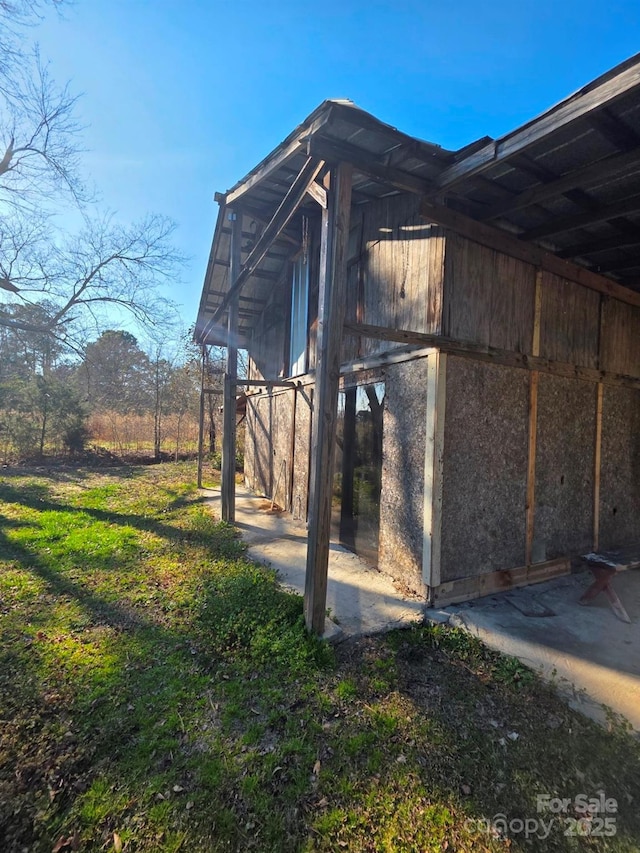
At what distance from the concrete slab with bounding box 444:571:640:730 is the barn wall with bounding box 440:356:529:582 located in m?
0.41

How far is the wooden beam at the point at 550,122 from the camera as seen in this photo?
2086 mm

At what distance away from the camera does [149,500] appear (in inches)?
323

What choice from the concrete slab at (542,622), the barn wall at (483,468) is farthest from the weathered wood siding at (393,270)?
the concrete slab at (542,622)

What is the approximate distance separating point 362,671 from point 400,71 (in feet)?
19.8

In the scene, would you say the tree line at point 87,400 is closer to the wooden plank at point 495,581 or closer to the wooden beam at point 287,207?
the wooden beam at point 287,207

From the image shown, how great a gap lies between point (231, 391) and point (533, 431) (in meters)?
4.44

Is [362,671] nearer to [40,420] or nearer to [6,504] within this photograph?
[6,504]

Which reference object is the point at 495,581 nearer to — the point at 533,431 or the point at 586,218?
the point at 533,431

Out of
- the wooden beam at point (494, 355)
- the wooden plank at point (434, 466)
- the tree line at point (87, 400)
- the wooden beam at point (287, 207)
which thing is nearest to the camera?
the wooden beam at point (494, 355)

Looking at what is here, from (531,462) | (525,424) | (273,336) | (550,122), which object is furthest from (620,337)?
(273,336)

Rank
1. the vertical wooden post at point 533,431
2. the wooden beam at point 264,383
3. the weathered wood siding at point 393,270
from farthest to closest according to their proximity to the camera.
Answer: the wooden beam at point 264,383 → the vertical wooden post at point 533,431 → the weathered wood siding at point 393,270

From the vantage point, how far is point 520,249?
425 cm

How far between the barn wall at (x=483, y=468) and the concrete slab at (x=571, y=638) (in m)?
0.41

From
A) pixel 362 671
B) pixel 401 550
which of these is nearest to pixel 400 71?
pixel 401 550
